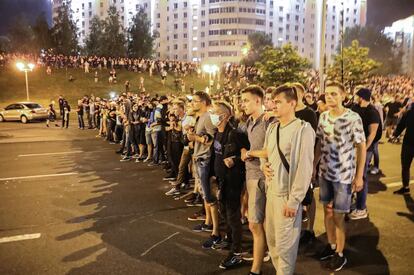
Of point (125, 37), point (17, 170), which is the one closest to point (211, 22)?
point (125, 37)

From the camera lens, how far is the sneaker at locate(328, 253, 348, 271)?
4543mm

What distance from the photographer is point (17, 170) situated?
10.6m

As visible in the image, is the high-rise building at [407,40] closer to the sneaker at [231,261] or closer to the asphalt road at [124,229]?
the asphalt road at [124,229]

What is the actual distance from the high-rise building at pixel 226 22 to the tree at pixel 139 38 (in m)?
39.8

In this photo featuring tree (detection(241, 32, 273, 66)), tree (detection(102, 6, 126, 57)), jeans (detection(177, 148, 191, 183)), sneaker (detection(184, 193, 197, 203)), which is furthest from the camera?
tree (detection(241, 32, 273, 66))

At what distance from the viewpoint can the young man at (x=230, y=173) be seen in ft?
15.0

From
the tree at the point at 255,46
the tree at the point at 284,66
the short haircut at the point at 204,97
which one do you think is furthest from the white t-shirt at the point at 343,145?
the tree at the point at 255,46

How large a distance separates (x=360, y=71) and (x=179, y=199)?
2975 cm

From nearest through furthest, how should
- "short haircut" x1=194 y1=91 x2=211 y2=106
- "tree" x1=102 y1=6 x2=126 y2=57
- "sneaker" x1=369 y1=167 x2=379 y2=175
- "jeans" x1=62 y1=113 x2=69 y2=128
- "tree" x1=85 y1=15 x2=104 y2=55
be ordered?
"short haircut" x1=194 y1=91 x2=211 y2=106
"sneaker" x1=369 y1=167 x2=379 y2=175
"jeans" x1=62 y1=113 x2=69 y2=128
"tree" x1=102 y1=6 x2=126 y2=57
"tree" x1=85 y1=15 x2=104 y2=55

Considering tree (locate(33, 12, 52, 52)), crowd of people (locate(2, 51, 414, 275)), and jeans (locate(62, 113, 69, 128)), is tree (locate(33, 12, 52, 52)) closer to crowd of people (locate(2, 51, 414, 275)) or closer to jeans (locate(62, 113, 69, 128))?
jeans (locate(62, 113, 69, 128))

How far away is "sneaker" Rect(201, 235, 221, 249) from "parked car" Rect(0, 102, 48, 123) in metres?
24.4

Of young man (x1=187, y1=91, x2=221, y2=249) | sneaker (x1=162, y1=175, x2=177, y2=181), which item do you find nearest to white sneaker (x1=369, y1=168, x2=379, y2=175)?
sneaker (x1=162, y1=175, x2=177, y2=181)

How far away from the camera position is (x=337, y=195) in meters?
4.46

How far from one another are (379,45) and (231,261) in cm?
8386
